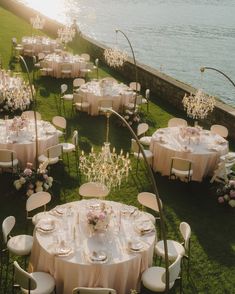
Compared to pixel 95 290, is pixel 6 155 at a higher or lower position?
lower

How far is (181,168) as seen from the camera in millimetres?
10594

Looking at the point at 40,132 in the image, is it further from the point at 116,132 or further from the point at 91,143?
the point at 116,132

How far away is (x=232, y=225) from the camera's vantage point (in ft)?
31.1

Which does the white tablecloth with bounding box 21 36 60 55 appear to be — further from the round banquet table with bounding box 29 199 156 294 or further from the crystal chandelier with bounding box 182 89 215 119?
the round banquet table with bounding box 29 199 156 294

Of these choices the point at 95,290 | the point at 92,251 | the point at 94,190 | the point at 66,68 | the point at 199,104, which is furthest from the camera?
the point at 66,68

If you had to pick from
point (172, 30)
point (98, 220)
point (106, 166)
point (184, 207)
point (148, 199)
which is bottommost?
point (172, 30)

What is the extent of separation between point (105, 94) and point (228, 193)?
21.6 feet

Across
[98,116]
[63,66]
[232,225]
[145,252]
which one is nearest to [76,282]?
[145,252]

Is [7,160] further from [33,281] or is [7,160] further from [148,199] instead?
[33,281]

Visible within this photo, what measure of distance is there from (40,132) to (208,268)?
5581 mm

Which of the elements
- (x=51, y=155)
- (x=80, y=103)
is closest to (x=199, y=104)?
(x=80, y=103)

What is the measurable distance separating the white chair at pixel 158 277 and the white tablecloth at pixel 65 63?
13.8m

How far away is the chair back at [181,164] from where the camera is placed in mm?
10453

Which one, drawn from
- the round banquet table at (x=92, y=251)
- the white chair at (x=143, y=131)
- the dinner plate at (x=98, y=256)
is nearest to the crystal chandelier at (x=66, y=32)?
the white chair at (x=143, y=131)
